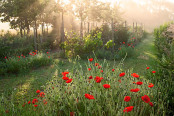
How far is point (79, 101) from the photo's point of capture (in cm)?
219

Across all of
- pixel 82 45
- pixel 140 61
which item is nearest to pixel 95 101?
pixel 140 61

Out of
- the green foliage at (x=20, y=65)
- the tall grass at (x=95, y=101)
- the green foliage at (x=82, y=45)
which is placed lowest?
the green foliage at (x=20, y=65)

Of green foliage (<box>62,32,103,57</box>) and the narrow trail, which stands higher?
green foliage (<box>62,32,103,57</box>)

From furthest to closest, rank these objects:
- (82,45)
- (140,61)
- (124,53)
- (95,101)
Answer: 1. (82,45)
2. (124,53)
3. (140,61)
4. (95,101)

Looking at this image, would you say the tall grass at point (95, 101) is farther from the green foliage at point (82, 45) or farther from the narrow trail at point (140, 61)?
Result: the green foliage at point (82, 45)

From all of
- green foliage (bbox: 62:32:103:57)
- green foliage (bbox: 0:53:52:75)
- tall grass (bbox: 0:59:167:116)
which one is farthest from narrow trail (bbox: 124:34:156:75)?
green foliage (bbox: 0:53:52:75)

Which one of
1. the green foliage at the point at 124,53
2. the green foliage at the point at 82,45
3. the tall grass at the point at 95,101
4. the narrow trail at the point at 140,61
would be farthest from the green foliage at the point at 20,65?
the tall grass at the point at 95,101

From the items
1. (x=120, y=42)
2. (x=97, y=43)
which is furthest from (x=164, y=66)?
(x=120, y=42)

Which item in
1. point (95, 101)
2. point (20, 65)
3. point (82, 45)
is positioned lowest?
point (20, 65)

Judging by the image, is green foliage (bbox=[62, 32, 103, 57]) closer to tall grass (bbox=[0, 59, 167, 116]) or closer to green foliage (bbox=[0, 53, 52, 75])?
green foliage (bbox=[0, 53, 52, 75])

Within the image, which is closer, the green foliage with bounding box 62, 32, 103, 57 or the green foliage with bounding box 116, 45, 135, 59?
the green foliage with bounding box 116, 45, 135, 59

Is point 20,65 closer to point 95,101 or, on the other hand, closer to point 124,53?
point 124,53

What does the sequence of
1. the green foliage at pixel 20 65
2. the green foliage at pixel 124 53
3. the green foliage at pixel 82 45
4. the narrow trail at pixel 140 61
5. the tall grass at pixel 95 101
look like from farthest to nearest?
the green foliage at pixel 82 45, the green foliage at pixel 124 53, the green foliage at pixel 20 65, the narrow trail at pixel 140 61, the tall grass at pixel 95 101

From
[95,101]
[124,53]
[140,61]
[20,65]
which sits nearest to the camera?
[95,101]
